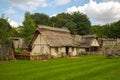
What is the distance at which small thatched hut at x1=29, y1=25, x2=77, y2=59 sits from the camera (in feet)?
160

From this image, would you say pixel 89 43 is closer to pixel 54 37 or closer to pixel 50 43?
pixel 54 37

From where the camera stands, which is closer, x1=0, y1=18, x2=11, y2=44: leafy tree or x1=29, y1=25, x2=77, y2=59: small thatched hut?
x1=0, y1=18, x2=11, y2=44: leafy tree

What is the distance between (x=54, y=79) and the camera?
59.1ft

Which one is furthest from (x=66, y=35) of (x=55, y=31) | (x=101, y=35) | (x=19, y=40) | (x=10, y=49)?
(x=101, y=35)

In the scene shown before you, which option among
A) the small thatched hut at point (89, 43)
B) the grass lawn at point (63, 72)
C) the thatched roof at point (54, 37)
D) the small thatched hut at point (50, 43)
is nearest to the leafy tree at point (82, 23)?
the small thatched hut at point (89, 43)

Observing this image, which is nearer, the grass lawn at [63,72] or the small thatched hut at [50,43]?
the grass lawn at [63,72]

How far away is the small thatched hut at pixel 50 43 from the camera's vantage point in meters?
48.8

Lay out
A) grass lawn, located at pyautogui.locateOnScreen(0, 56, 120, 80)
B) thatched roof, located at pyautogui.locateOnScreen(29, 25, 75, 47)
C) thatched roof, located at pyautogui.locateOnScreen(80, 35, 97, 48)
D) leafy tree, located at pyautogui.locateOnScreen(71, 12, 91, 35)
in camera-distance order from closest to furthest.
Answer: grass lawn, located at pyautogui.locateOnScreen(0, 56, 120, 80) < thatched roof, located at pyautogui.locateOnScreen(29, 25, 75, 47) < thatched roof, located at pyautogui.locateOnScreen(80, 35, 97, 48) < leafy tree, located at pyautogui.locateOnScreen(71, 12, 91, 35)

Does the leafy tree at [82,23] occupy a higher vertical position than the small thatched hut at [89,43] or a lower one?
higher

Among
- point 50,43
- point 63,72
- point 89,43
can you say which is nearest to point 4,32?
point 50,43

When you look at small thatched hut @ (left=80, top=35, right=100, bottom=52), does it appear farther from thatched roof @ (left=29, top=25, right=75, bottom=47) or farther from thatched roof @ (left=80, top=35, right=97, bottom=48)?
thatched roof @ (left=29, top=25, right=75, bottom=47)

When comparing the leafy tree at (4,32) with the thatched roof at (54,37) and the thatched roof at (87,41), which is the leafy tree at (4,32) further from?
the thatched roof at (87,41)

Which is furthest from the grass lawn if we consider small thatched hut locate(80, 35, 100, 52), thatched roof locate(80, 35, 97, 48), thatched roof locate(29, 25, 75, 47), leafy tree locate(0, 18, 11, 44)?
thatched roof locate(80, 35, 97, 48)

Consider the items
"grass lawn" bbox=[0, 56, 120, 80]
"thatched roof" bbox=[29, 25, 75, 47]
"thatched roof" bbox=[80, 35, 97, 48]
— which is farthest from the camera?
"thatched roof" bbox=[80, 35, 97, 48]
